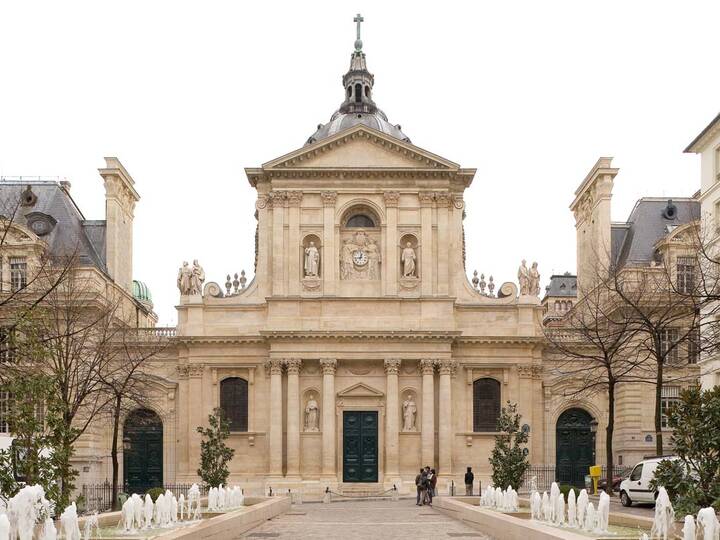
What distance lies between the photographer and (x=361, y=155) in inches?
2270

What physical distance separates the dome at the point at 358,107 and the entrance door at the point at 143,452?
69.2 feet

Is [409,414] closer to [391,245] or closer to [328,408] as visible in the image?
[328,408]

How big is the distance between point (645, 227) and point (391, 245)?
14863 mm

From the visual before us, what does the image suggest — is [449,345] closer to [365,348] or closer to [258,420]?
[365,348]

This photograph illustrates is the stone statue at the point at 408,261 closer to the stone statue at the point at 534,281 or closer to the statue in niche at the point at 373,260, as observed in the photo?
the statue in niche at the point at 373,260

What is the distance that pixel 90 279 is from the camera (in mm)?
54500

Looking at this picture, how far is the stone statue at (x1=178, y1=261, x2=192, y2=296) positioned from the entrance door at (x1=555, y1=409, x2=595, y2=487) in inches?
849

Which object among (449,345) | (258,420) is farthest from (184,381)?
(449,345)

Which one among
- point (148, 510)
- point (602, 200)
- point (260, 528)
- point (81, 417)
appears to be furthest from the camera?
point (602, 200)

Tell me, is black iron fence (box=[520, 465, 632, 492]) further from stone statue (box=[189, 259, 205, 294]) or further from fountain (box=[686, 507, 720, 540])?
fountain (box=[686, 507, 720, 540])

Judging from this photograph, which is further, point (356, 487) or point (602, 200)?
point (602, 200)

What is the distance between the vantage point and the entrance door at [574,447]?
2296 inches

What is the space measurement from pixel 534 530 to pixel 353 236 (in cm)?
3749

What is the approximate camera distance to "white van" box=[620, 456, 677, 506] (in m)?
36.9
